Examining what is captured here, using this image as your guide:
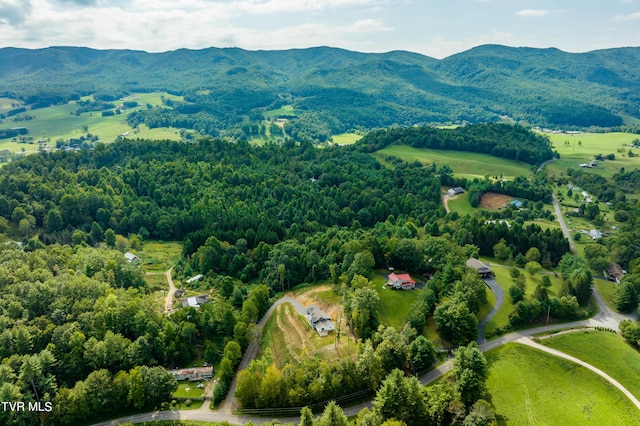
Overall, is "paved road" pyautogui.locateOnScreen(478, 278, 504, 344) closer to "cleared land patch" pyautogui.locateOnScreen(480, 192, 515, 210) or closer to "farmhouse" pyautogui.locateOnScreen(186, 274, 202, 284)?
"farmhouse" pyautogui.locateOnScreen(186, 274, 202, 284)

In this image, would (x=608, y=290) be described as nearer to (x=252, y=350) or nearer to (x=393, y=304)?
(x=393, y=304)

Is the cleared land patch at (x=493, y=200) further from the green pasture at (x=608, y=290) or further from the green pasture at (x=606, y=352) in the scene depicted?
the green pasture at (x=606, y=352)

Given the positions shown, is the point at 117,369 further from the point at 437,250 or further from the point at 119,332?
the point at 437,250

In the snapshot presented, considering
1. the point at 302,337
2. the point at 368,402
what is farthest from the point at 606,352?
the point at 302,337

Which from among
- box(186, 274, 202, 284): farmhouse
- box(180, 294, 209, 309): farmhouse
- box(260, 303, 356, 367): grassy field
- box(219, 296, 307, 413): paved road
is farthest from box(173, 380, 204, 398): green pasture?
box(186, 274, 202, 284): farmhouse

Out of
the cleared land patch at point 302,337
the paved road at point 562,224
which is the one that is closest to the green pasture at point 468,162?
the paved road at point 562,224
